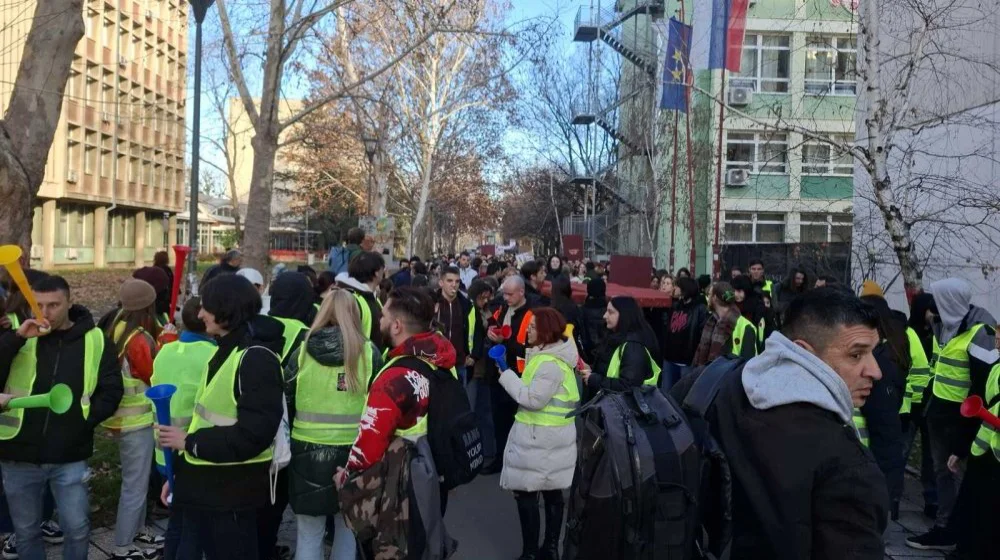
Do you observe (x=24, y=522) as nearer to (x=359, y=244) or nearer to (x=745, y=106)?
(x=359, y=244)

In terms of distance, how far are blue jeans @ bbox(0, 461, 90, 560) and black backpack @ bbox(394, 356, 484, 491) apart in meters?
2.05

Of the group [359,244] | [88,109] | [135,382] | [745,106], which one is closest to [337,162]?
[88,109]

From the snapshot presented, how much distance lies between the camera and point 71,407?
4.37m

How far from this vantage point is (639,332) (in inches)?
226

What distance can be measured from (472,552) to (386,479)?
234 centimetres

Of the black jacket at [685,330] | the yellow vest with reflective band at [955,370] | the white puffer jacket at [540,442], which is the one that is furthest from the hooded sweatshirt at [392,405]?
the black jacket at [685,330]

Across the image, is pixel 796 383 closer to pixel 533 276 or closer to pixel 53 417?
pixel 53 417

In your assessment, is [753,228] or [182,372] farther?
[753,228]

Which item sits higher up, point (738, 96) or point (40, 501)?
point (738, 96)

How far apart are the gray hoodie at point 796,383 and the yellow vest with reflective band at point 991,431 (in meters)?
3.01

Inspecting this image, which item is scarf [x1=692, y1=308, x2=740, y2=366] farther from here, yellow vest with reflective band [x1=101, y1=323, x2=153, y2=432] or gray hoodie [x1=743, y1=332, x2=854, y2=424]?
gray hoodie [x1=743, y1=332, x2=854, y2=424]

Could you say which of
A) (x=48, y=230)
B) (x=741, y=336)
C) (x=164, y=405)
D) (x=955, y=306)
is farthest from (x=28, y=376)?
(x=48, y=230)

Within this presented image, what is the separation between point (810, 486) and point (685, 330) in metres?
7.31

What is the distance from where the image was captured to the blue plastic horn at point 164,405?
11.7 ft
